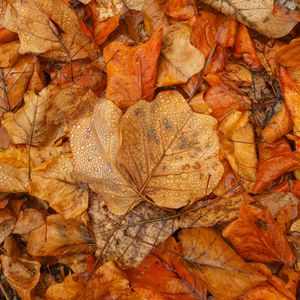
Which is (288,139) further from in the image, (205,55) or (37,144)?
(37,144)

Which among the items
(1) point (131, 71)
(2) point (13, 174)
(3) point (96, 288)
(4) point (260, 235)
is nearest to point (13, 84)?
(2) point (13, 174)

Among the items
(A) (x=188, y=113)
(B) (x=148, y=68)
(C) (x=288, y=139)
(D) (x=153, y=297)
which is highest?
(B) (x=148, y=68)

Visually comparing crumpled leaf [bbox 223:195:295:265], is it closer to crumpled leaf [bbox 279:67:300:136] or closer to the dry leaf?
crumpled leaf [bbox 279:67:300:136]

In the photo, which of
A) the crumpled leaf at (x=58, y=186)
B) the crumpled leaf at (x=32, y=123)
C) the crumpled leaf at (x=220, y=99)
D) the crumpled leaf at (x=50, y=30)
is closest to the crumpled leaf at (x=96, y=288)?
the crumpled leaf at (x=58, y=186)

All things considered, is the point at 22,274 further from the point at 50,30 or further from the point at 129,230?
the point at 50,30

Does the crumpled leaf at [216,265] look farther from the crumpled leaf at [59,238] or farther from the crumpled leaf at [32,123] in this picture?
the crumpled leaf at [32,123]

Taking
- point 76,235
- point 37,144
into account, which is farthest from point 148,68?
point 76,235
